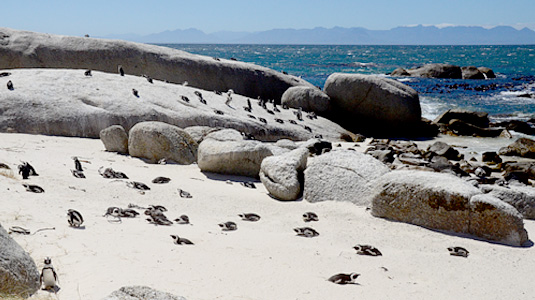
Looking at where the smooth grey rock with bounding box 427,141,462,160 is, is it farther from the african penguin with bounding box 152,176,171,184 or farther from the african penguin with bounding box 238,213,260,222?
the african penguin with bounding box 238,213,260,222

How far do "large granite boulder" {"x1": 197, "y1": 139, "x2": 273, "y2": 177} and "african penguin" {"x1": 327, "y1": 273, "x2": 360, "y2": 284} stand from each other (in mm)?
5113

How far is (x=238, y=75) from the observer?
1923 centimetres

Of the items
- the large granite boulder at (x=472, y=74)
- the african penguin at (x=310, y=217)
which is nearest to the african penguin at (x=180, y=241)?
the african penguin at (x=310, y=217)

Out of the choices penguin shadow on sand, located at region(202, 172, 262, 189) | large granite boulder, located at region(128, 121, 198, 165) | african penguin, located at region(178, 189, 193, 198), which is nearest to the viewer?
african penguin, located at region(178, 189, 193, 198)

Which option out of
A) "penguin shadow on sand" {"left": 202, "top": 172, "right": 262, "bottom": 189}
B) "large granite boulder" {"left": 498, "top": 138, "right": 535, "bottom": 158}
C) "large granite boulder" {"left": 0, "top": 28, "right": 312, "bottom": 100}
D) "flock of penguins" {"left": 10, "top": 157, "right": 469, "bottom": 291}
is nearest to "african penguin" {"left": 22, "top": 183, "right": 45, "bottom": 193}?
"flock of penguins" {"left": 10, "top": 157, "right": 469, "bottom": 291}

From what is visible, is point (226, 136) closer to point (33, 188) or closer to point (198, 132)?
point (198, 132)

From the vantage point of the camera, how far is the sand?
517 cm

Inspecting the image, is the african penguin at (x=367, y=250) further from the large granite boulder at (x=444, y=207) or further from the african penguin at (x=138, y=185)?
the african penguin at (x=138, y=185)

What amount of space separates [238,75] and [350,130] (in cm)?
431

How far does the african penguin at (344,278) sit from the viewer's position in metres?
5.52

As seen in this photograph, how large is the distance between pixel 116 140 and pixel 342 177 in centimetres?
526

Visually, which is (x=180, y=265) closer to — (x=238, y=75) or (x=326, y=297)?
(x=326, y=297)

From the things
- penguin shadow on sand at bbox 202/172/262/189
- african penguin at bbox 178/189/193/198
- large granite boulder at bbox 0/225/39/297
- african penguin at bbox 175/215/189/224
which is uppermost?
large granite boulder at bbox 0/225/39/297

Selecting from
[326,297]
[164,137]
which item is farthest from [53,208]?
[164,137]
